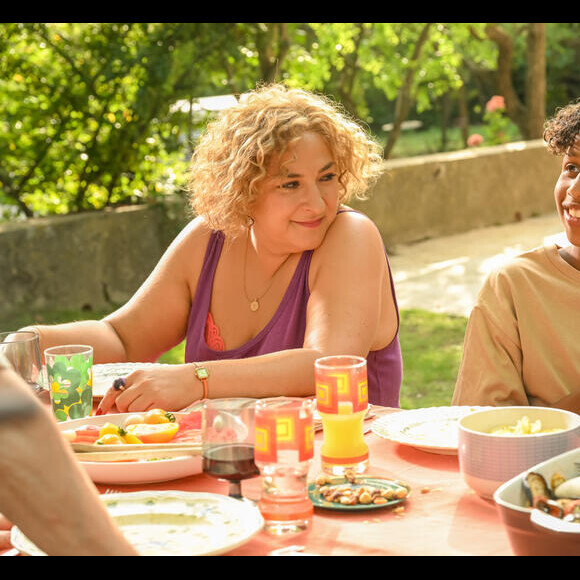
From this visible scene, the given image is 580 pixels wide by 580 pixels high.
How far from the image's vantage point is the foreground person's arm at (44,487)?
111 cm

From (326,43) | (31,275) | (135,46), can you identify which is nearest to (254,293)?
(31,275)

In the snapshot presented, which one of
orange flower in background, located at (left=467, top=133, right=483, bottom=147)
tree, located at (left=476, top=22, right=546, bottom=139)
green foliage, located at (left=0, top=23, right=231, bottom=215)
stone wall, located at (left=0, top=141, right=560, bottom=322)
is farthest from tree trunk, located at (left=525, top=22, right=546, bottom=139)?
green foliage, located at (left=0, top=23, right=231, bottom=215)

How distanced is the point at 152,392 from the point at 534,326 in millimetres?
951

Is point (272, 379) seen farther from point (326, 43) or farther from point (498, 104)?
point (498, 104)

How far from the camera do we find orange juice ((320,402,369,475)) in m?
1.91

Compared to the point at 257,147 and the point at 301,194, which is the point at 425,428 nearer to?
the point at 301,194

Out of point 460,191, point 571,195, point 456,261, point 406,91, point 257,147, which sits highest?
point 406,91

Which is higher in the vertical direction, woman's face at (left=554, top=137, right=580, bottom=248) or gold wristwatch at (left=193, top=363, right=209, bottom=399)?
woman's face at (left=554, top=137, right=580, bottom=248)

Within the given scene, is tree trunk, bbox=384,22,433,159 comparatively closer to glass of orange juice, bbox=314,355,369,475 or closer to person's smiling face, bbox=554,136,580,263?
person's smiling face, bbox=554,136,580,263

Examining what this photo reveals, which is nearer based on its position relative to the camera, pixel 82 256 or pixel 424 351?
pixel 424 351

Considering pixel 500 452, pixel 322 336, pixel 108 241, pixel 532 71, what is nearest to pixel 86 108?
pixel 108 241

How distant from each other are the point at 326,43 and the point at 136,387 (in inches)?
322

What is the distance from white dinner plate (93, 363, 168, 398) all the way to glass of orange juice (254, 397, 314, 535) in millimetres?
980

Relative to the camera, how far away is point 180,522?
1669 mm
